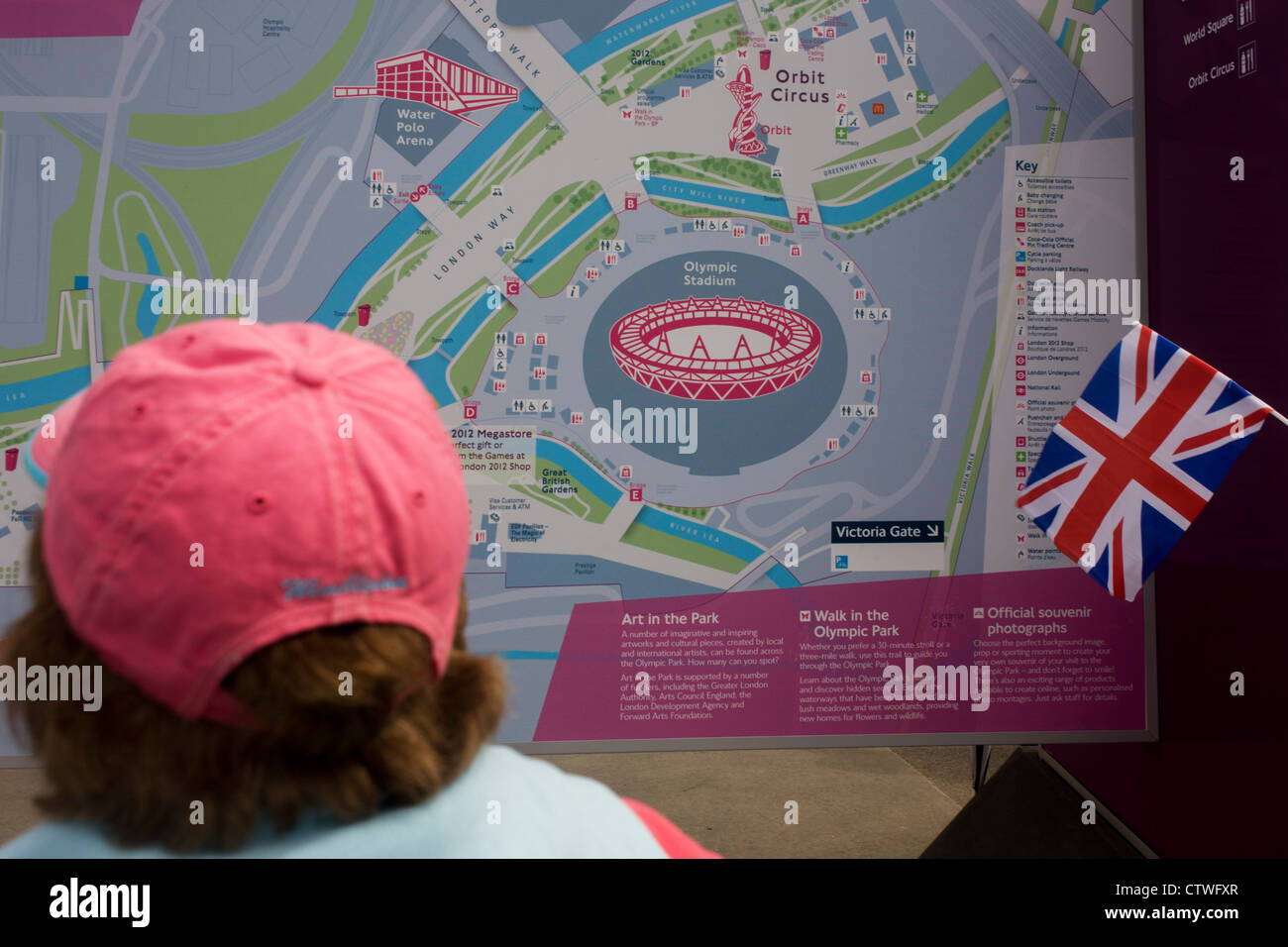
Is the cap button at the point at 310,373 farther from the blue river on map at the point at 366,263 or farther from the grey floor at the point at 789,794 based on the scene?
the grey floor at the point at 789,794

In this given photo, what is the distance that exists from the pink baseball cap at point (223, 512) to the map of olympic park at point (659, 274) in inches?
70.9

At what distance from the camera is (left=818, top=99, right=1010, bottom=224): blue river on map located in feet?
8.39

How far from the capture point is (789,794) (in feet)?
10.3

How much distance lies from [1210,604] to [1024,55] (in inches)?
61.6

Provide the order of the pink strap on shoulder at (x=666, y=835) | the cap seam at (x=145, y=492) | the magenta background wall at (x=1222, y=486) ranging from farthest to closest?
the magenta background wall at (x=1222, y=486)
the pink strap on shoulder at (x=666, y=835)
the cap seam at (x=145, y=492)

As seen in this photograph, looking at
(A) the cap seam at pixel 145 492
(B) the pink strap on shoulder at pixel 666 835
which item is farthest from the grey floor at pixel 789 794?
(A) the cap seam at pixel 145 492

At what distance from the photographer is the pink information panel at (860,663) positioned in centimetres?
245

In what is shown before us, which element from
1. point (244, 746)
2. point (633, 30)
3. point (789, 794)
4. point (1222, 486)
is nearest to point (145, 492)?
point (244, 746)

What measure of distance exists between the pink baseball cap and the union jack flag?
5.89 ft

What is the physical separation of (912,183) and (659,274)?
0.76 metres

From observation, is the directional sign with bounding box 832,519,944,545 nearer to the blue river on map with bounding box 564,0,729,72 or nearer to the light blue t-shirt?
the blue river on map with bounding box 564,0,729,72

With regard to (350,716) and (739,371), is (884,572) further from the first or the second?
(350,716)

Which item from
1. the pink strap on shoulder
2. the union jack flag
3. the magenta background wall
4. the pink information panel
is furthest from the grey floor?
the pink strap on shoulder

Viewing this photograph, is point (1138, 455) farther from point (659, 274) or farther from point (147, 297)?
point (147, 297)
